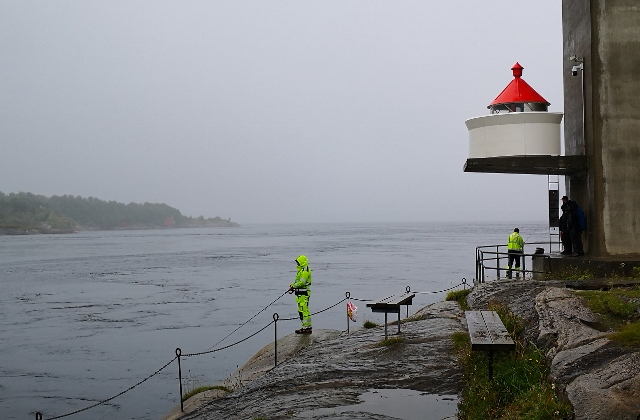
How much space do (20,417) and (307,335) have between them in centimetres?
664

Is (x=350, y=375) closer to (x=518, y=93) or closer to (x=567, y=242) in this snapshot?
(x=567, y=242)

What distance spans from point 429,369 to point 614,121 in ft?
26.3

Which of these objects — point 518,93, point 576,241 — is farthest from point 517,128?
point 576,241

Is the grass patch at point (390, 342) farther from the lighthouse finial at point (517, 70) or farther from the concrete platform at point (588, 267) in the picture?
the lighthouse finial at point (517, 70)

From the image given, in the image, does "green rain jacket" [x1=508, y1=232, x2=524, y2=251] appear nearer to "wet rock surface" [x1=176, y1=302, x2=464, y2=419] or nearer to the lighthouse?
the lighthouse

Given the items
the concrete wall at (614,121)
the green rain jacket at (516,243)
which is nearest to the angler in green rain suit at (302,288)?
the green rain jacket at (516,243)


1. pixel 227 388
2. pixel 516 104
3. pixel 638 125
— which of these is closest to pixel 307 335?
pixel 227 388

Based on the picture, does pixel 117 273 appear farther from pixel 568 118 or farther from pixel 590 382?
pixel 590 382

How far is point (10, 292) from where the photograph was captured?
3688cm

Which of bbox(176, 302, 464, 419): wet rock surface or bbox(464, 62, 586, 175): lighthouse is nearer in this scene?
bbox(176, 302, 464, 419): wet rock surface

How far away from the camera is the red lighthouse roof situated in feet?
49.6

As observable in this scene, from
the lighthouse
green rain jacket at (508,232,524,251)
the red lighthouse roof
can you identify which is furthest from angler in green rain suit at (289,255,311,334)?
green rain jacket at (508,232,524,251)

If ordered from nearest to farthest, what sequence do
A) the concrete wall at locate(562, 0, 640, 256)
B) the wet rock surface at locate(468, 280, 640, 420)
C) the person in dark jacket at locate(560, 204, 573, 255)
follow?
the wet rock surface at locate(468, 280, 640, 420)
the concrete wall at locate(562, 0, 640, 256)
the person in dark jacket at locate(560, 204, 573, 255)

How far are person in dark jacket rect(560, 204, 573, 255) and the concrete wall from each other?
0.72 m
